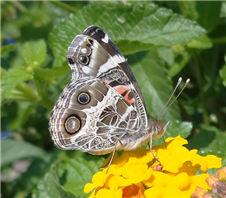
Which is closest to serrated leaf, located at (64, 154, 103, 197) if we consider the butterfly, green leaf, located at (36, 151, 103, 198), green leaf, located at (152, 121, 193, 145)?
green leaf, located at (36, 151, 103, 198)

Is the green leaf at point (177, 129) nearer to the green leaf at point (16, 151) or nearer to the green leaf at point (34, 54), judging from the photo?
the green leaf at point (34, 54)

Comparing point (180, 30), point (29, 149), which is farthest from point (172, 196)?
point (29, 149)

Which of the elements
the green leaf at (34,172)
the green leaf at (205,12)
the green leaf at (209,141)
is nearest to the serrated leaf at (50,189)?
the green leaf at (209,141)

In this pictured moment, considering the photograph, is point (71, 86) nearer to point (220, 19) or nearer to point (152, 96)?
point (152, 96)

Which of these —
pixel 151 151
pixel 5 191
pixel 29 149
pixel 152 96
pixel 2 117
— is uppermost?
pixel 151 151

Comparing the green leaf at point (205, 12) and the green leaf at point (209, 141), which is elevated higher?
the green leaf at point (205, 12)
